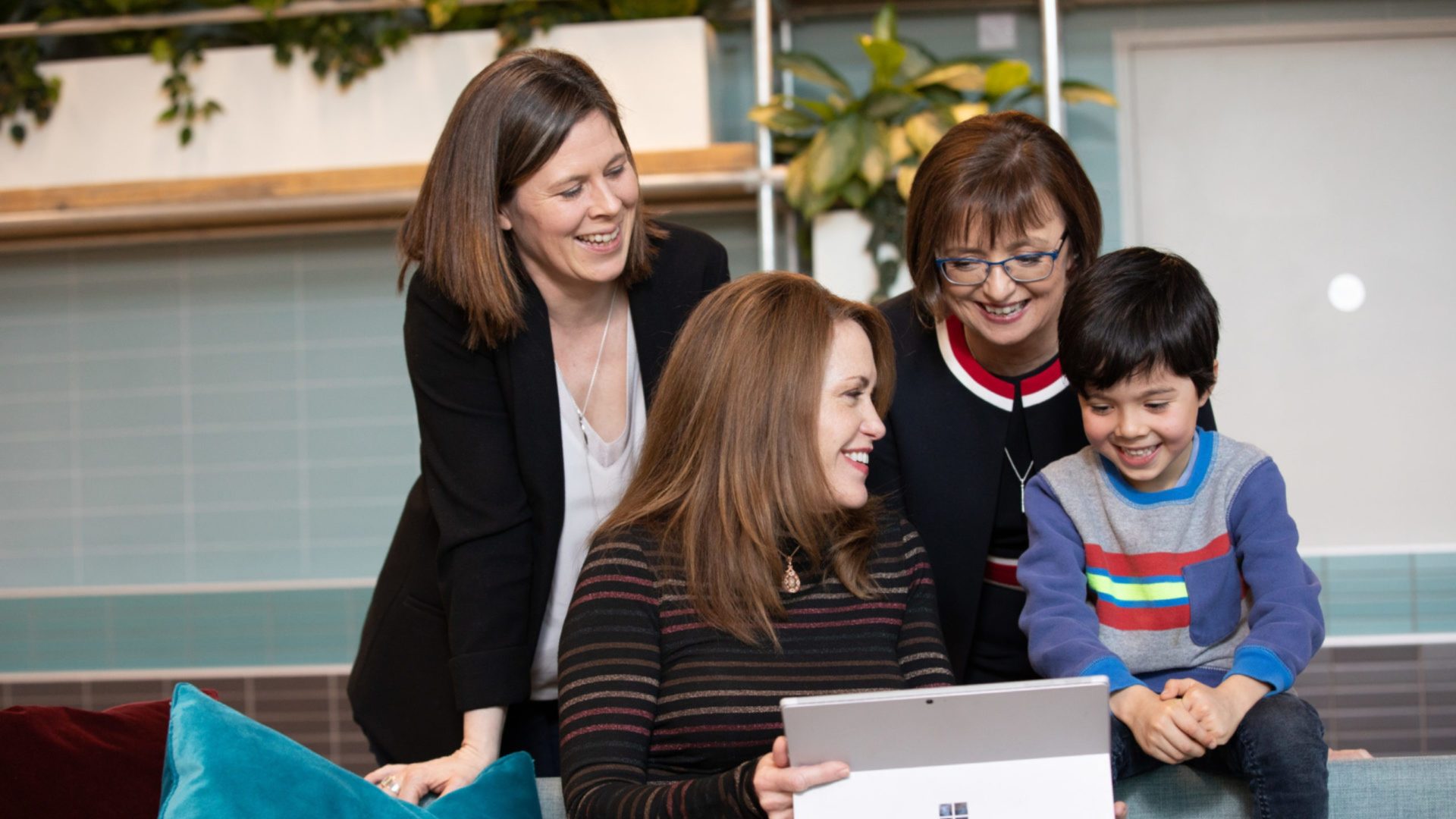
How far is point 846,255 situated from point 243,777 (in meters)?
2.46

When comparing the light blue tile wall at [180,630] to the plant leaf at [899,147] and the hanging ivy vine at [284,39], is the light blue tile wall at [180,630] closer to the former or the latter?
the hanging ivy vine at [284,39]

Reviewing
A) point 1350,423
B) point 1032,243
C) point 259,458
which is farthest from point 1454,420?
point 259,458

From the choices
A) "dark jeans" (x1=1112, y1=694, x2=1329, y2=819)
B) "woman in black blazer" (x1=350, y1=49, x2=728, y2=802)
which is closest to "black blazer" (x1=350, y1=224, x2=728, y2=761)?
"woman in black blazer" (x1=350, y1=49, x2=728, y2=802)

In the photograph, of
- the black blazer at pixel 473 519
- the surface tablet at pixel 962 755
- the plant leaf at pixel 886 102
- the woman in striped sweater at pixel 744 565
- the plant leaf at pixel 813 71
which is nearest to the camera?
the surface tablet at pixel 962 755

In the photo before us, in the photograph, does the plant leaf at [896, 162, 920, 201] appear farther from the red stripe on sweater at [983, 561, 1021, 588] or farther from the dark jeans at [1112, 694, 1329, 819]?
the dark jeans at [1112, 694, 1329, 819]

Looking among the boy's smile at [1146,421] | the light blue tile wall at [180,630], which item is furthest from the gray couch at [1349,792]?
the light blue tile wall at [180,630]

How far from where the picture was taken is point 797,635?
1.53 metres

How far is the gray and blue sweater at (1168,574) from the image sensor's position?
1.47 m

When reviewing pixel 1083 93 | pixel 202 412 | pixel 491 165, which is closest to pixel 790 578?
pixel 491 165

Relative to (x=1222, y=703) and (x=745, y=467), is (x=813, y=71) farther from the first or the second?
(x=1222, y=703)

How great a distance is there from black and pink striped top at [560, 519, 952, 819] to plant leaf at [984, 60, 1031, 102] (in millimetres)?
2156

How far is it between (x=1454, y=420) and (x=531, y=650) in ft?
10.1

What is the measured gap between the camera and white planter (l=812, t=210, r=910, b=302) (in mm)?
3496

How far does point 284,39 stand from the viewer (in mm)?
3635
